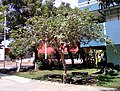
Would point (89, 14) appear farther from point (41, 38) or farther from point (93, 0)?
point (93, 0)

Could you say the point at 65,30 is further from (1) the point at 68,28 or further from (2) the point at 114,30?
(2) the point at 114,30

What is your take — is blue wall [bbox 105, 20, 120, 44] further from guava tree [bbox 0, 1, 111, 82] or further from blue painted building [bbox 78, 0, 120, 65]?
guava tree [bbox 0, 1, 111, 82]

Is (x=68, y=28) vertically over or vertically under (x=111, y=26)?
under

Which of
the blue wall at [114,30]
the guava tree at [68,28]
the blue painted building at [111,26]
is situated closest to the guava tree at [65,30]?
the guava tree at [68,28]

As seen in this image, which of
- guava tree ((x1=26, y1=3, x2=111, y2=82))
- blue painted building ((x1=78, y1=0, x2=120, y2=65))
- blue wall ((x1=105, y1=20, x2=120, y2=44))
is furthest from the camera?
blue painted building ((x1=78, y1=0, x2=120, y2=65))

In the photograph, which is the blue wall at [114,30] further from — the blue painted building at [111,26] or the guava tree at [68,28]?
the guava tree at [68,28]

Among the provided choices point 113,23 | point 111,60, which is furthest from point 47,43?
point 111,60

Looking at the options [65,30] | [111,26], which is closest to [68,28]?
[65,30]

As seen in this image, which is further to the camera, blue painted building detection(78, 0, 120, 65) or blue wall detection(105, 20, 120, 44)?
blue painted building detection(78, 0, 120, 65)

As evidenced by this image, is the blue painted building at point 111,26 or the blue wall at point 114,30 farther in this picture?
the blue painted building at point 111,26

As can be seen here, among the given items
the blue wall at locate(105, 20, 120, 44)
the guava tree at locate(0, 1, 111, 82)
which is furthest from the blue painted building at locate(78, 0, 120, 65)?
the guava tree at locate(0, 1, 111, 82)

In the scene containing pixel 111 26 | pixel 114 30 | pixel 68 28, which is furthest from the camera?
pixel 111 26

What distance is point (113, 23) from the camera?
73.9 ft

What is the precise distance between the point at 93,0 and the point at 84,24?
906 cm
